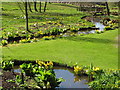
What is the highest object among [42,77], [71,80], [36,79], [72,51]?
[72,51]

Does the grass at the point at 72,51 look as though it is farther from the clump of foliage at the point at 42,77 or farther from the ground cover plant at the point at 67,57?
the clump of foliage at the point at 42,77

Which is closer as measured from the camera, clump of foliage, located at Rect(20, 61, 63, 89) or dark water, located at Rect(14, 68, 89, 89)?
clump of foliage, located at Rect(20, 61, 63, 89)

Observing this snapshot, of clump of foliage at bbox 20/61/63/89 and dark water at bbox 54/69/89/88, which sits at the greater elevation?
clump of foliage at bbox 20/61/63/89

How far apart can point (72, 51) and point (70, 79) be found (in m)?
4.34

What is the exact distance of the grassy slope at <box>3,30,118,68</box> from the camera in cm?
1551

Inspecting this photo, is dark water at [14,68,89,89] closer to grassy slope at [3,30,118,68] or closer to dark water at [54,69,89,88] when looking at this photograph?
dark water at [54,69,89,88]

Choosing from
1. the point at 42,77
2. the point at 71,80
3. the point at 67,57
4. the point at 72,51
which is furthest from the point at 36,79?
the point at 72,51

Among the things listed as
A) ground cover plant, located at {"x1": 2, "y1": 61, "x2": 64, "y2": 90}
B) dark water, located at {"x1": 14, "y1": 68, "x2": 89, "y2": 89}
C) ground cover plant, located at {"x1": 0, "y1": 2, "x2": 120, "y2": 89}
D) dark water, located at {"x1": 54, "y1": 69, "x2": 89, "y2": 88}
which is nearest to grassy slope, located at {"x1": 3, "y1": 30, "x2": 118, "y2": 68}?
ground cover plant, located at {"x1": 0, "y1": 2, "x2": 120, "y2": 89}

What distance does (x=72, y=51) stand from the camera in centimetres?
1767

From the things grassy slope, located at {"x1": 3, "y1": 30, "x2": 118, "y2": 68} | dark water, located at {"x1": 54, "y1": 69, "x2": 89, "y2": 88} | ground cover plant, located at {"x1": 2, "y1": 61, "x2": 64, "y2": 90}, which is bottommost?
dark water, located at {"x1": 54, "y1": 69, "x2": 89, "y2": 88}

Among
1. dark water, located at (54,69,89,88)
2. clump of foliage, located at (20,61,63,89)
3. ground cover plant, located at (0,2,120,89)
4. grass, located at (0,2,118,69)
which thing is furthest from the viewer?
grass, located at (0,2,118,69)

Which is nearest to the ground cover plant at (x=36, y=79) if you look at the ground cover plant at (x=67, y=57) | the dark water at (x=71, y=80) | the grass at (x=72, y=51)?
the ground cover plant at (x=67, y=57)

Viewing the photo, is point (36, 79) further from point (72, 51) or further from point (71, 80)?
point (72, 51)

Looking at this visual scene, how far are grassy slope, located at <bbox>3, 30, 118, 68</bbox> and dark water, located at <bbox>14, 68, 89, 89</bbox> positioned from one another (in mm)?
772
